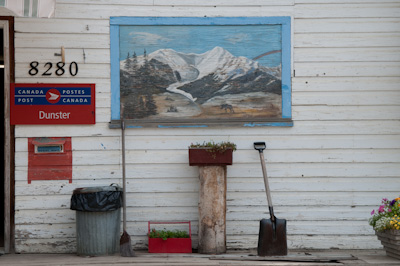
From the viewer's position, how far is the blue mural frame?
6.95m

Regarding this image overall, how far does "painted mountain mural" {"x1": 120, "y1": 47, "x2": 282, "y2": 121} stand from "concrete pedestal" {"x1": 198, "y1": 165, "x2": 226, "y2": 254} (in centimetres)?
78

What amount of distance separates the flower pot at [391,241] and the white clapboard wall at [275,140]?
610 mm

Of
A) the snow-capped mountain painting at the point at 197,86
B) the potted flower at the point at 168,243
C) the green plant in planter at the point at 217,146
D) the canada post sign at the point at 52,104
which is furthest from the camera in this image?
the snow-capped mountain painting at the point at 197,86

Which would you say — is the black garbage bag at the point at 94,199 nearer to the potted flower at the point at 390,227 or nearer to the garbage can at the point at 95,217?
the garbage can at the point at 95,217

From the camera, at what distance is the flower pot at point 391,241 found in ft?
19.9

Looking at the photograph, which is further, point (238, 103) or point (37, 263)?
point (238, 103)

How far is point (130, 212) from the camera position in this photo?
693 cm

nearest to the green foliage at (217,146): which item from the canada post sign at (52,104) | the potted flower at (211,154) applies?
the potted flower at (211,154)

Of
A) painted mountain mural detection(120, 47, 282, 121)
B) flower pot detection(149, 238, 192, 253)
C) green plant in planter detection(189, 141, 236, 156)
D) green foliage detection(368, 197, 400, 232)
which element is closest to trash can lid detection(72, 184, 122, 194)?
flower pot detection(149, 238, 192, 253)

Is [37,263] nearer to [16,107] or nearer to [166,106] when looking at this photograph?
[16,107]

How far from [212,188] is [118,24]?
7.73 feet

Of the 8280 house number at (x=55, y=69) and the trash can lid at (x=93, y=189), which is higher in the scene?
the 8280 house number at (x=55, y=69)

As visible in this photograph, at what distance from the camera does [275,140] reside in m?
7.01

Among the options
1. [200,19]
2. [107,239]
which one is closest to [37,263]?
[107,239]
